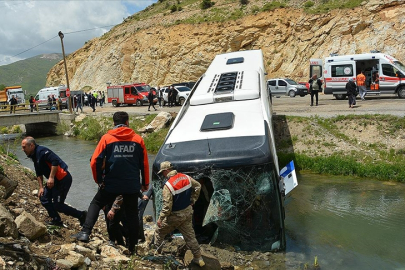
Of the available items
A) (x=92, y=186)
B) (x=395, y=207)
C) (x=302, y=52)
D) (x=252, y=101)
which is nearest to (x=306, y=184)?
(x=395, y=207)

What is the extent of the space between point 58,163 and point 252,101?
477 centimetres

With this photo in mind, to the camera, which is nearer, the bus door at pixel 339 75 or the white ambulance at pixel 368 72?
the white ambulance at pixel 368 72

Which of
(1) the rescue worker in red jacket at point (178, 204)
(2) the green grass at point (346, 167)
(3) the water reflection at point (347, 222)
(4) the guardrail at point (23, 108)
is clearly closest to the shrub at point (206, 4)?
(4) the guardrail at point (23, 108)

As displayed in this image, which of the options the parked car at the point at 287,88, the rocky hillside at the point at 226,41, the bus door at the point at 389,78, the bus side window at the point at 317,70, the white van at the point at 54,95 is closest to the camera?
the bus door at the point at 389,78

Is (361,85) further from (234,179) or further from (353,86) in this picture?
(234,179)

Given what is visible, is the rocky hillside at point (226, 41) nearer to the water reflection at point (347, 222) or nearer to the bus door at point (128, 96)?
the bus door at point (128, 96)

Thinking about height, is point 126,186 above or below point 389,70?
below

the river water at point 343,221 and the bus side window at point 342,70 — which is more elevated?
the bus side window at point 342,70

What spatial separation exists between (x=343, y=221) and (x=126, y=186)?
19.4 feet

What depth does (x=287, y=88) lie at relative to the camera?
2988cm

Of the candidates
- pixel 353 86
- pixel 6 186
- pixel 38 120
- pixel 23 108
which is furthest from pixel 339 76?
pixel 23 108

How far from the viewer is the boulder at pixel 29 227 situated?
16.9ft

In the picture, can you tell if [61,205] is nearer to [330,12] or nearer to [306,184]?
[306,184]

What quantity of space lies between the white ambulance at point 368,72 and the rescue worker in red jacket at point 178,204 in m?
19.1
